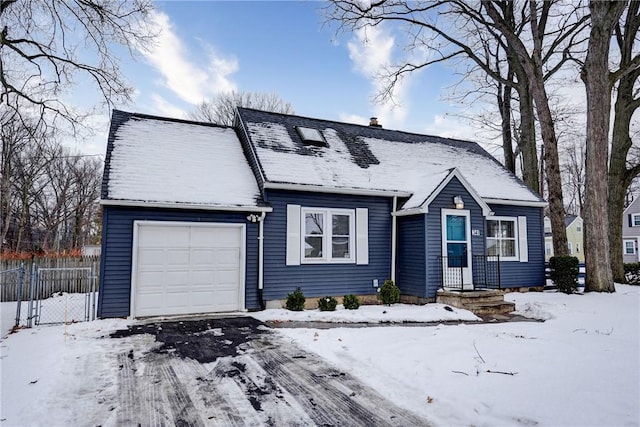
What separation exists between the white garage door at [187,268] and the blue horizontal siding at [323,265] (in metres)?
0.74

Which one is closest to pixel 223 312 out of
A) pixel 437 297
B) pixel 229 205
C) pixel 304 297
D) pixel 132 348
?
pixel 304 297

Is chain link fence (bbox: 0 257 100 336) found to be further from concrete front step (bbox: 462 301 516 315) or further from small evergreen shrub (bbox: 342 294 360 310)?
concrete front step (bbox: 462 301 516 315)

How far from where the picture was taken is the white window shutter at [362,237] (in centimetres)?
1016

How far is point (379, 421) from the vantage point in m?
3.31

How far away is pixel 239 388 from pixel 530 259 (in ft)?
36.6

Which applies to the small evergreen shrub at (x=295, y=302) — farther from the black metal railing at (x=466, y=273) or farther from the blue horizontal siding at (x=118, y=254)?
the black metal railing at (x=466, y=273)

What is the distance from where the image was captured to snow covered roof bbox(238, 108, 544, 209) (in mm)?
10008

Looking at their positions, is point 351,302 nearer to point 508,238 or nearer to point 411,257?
point 411,257

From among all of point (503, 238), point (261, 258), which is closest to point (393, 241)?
point (261, 258)

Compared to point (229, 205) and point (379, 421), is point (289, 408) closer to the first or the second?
point (379, 421)

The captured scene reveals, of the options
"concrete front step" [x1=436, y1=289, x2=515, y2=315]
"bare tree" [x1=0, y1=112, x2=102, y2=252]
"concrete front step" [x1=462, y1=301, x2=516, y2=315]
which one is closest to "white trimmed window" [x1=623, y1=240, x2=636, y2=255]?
"concrete front step" [x1=436, y1=289, x2=515, y2=315]

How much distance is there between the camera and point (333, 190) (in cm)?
975

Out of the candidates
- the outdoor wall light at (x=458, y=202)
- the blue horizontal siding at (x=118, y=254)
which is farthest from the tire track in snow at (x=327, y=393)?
the outdoor wall light at (x=458, y=202)

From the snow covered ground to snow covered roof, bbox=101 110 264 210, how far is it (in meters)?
2.79
